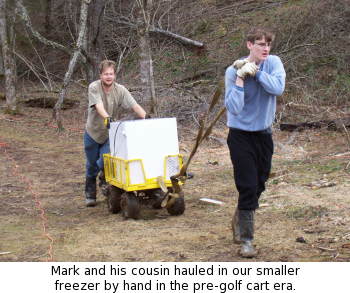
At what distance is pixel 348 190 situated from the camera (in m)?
4.86

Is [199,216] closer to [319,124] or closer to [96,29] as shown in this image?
[319,124]

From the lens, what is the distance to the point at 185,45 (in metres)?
15.9

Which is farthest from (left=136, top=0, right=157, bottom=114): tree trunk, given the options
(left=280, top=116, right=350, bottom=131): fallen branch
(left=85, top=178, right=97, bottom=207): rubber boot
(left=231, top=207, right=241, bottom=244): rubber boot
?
(left=231, top=207, right=241, bottom=244): rubber boot

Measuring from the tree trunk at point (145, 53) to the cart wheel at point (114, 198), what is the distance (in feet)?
19.3

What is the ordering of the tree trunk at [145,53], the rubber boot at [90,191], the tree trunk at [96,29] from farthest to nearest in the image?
1. the tree trunk at [96,29]
2. the tree trunk at [145,53]
3. the rubber boot at [90,191]

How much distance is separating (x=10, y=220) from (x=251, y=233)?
292 cm

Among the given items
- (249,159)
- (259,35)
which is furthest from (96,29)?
(249,159)

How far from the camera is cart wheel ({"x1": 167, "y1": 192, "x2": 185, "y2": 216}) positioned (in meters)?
4.77

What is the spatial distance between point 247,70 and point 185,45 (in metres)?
13.3

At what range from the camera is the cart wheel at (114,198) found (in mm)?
5031

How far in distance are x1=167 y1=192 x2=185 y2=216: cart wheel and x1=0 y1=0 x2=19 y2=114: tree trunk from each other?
39.4 ft

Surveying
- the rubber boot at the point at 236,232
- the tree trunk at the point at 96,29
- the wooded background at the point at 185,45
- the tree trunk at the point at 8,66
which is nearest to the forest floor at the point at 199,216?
the rubber boot at the point at 236,232

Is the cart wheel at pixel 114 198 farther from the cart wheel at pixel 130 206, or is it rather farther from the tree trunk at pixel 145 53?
the tree trunk at pixel 145 53

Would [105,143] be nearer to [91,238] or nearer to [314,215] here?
[91,238]
